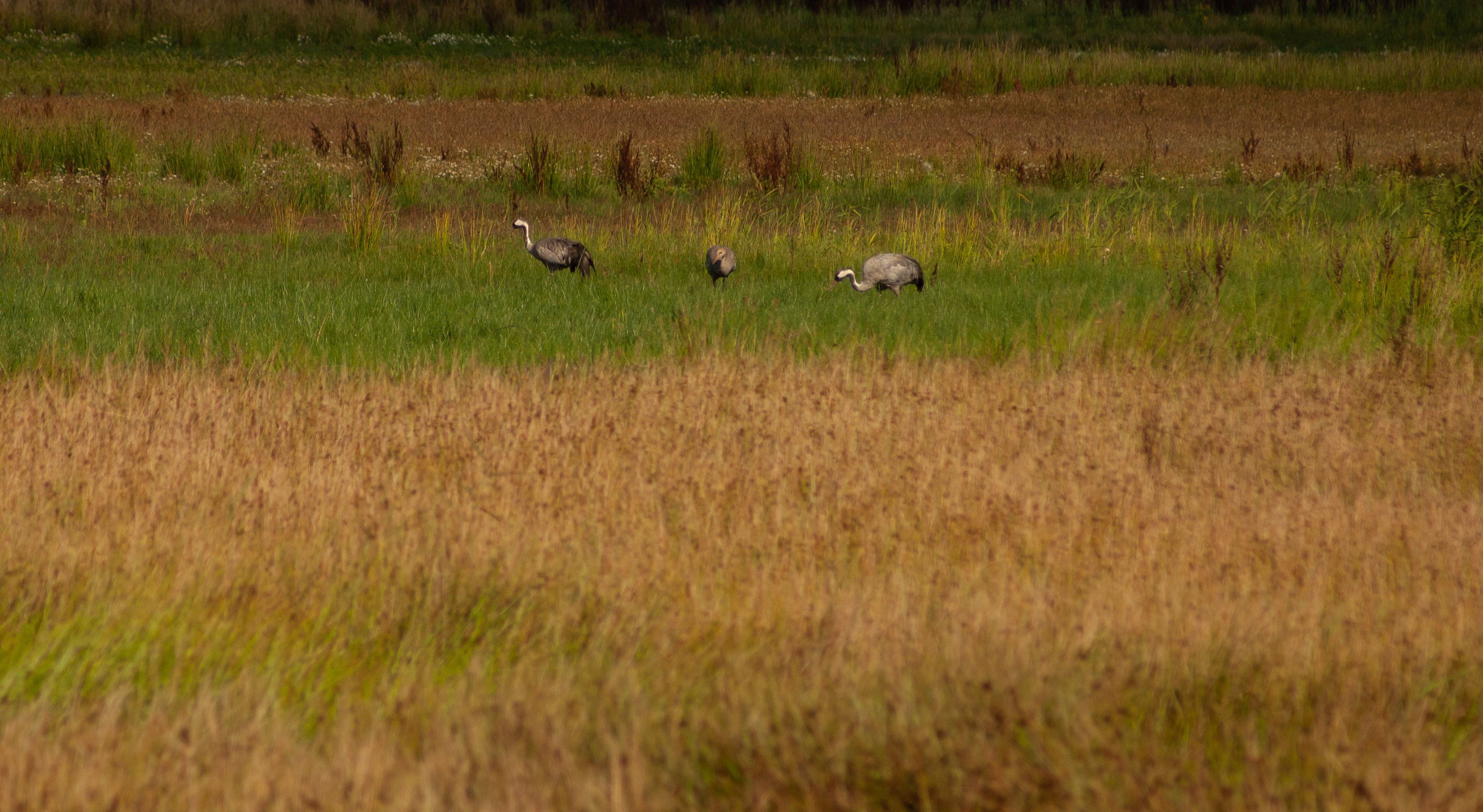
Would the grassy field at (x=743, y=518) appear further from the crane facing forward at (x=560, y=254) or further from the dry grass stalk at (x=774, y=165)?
the dry grass stalk at (x=774, y=165)

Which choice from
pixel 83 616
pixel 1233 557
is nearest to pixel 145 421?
pixel 83 616

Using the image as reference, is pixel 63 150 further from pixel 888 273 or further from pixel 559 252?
pixel 888 273

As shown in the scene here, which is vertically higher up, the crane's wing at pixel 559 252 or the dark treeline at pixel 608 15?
the dark treeline at pixel 608 15

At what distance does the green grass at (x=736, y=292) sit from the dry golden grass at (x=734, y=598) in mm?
1479

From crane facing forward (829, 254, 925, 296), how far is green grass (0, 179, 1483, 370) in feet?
0.37

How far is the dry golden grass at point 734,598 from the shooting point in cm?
308

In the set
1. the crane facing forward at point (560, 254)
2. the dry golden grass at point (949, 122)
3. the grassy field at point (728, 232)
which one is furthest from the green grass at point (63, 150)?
the crane facing forward at point (560, 254)

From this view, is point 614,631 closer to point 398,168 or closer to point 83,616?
point 83,616

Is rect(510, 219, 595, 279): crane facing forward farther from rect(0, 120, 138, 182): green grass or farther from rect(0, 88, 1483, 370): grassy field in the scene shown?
rect(0, 120, 138, 182): green grass

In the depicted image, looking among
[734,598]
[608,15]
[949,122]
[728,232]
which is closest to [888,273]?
[728,232]

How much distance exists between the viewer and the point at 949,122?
23.2 meters

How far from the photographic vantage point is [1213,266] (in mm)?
10234

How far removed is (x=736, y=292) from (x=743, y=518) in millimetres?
5289

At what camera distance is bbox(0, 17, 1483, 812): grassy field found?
3.14 meters
